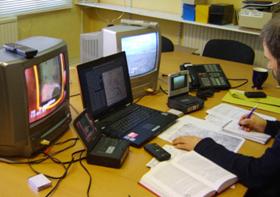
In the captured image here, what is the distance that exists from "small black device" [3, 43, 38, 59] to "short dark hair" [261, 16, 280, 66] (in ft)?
2.88

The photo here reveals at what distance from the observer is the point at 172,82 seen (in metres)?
1.89

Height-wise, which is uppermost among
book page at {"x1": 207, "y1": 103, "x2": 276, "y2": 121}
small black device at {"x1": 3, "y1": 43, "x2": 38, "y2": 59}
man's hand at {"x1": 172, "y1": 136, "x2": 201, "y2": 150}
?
small black device at {"x1": 3, "y1": 43, "x2": 38, "y2": 59}

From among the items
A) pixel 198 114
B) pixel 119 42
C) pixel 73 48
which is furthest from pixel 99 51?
pixel 73 48

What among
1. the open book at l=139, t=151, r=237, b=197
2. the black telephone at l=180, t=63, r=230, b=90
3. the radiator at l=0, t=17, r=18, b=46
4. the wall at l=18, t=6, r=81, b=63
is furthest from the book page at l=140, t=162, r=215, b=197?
the wall at l=18, t=6, r=81, b=63

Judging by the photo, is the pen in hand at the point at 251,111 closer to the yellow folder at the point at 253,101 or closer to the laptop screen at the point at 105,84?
the yellow folder at the point at 253,101

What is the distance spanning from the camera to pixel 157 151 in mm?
1424

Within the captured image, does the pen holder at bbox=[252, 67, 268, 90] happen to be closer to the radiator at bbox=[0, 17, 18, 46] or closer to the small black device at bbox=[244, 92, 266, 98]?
the small black device at bbox=[244, 92, 266, 98]

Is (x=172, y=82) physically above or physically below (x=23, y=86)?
below

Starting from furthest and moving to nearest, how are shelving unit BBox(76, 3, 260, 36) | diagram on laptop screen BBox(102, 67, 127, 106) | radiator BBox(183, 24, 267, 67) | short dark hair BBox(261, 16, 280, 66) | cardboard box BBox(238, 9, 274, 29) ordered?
radiator BBox(183, 24, 267, 67) → shelving unit BBox(76, 3, 260, 36) → cardboard box BBox(238, 9, 274, 29) → diagram on laptop screen BBox(102, 67, 127, 106) → short dark hair BBox(261, 16, 280, 66)

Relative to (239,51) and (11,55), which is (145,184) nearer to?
(11,55)

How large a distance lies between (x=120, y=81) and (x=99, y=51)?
36 centimetres

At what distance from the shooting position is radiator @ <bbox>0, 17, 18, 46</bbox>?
376cm

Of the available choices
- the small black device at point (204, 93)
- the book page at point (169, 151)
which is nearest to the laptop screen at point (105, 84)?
the book page at point (169, 151)

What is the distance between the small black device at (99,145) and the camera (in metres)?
1.34
